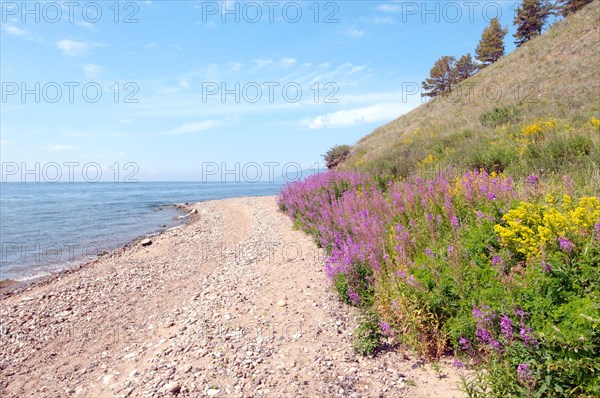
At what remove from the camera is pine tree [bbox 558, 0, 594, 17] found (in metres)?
34.4

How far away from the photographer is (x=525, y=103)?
16641 mm

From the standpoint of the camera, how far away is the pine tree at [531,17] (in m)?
41.0

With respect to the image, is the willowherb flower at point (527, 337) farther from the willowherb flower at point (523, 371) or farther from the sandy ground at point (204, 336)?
the sandy ground at point (204, 336)

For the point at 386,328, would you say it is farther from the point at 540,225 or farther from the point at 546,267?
the point at 540,225

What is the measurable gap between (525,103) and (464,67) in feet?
106

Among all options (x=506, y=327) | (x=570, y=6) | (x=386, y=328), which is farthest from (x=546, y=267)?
(x=570, y=6)

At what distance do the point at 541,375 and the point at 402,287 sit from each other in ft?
5.67

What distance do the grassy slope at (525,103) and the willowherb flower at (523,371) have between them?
5843 mm

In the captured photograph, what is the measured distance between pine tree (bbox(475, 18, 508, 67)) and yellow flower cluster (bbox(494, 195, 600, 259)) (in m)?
48.4

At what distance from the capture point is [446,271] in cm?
418

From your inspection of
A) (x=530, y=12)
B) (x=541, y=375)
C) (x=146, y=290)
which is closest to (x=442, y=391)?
(x=541, y=375)

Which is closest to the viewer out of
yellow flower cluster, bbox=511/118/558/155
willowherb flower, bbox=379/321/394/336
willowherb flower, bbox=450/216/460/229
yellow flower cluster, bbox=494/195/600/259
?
yellow flower cluster, bbox=494/195/600/259

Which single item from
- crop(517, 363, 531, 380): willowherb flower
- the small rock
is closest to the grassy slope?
crop(517, 363, 531, 380): willowherb flower

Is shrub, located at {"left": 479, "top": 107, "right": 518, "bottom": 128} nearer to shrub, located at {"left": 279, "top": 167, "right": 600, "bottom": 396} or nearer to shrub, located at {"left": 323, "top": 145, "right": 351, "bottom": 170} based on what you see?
shrub, located at {"left": 279, "top": 167, "right": 600, "bottom": 396}
